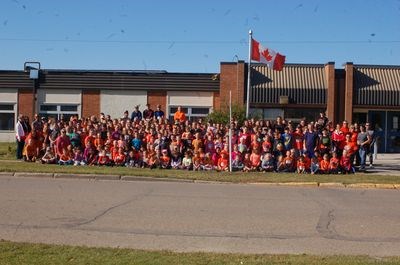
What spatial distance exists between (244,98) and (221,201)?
21.9m

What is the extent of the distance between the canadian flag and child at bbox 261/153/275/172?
8403 millimetres

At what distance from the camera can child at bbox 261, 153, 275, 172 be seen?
761 inches

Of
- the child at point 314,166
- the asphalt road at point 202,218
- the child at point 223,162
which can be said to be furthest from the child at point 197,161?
the asphalt road at point 202,218

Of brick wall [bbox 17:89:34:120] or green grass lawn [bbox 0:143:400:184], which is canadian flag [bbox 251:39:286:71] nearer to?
green grass lawn [bbox 0:143:400:184]

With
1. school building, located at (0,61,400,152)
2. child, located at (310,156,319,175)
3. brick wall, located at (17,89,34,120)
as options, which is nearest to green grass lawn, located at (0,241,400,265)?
child, located at (310,156,319,175)

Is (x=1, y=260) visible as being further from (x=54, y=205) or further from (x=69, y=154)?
(x=69, y=154)

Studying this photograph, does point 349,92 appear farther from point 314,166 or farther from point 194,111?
point 314,166

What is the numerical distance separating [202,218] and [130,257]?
3.35 meters

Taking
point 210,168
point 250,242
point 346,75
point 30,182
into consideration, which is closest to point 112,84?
point 346,75

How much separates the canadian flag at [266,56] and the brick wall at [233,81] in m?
5.25

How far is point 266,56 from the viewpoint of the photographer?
27609 mm

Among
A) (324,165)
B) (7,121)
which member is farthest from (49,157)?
(7,121)

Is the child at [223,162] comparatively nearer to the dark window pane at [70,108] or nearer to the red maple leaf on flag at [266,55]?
→ the red maple leaf on flag at [266,55]

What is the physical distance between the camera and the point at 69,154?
20484 mm
